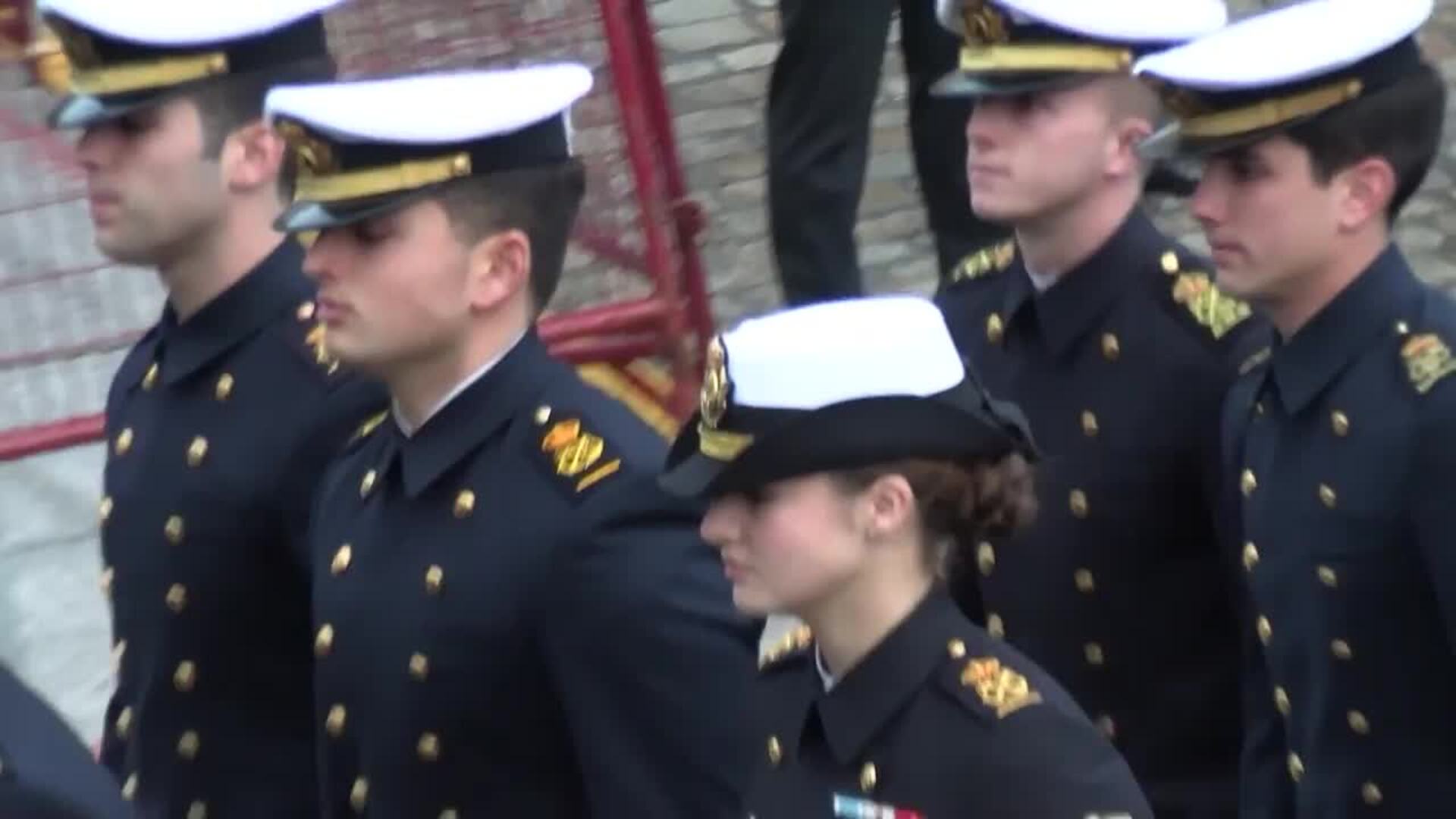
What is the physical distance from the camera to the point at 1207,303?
13.1ft

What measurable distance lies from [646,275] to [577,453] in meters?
1.98

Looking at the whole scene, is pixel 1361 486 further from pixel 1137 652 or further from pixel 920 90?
pixel 920 90

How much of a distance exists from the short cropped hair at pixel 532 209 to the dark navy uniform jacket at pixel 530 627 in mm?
99

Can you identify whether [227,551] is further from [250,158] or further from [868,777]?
[868,777]

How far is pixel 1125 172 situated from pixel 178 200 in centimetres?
126

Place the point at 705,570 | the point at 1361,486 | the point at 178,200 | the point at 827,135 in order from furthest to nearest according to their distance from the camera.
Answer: the point at 827,135 → the point at 178,200 → the point at 1361,486 → the point at 705,570

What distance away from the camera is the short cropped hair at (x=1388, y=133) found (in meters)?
3.62

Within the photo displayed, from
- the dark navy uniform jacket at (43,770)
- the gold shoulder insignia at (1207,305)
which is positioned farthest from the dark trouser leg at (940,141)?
the dark navy uniform jacket at (43,770)

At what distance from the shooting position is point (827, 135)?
253 inches

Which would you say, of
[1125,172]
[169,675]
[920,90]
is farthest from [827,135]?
[169,675]

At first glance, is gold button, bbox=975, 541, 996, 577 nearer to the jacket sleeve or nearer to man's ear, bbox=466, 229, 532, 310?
the jacket sleeve

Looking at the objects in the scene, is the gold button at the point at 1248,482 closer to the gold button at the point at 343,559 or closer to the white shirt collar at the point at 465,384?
the white shirt collar at the point at 465,384

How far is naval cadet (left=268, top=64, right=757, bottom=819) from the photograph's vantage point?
3.25 meters

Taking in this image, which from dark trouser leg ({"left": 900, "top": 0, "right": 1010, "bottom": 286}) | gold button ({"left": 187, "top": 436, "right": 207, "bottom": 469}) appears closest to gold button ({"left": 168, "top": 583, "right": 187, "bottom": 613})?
gold button ({"left": 187, "top": 436, "right": 207, "bottom": 469})
